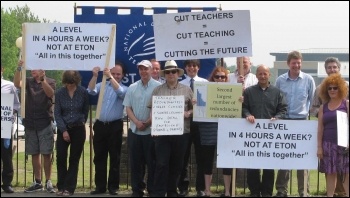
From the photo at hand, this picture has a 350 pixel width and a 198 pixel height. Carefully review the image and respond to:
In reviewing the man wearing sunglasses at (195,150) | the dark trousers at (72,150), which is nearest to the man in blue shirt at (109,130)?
the dark trousers at (72,150)

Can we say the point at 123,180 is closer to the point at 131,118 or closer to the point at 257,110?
the point at 131,118

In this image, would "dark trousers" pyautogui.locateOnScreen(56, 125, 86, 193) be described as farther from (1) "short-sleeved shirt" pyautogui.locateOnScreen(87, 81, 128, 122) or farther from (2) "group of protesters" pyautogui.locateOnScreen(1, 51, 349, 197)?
(1) "short-sleeved shirt" pyautogui.locateOnScreen(87, 81, 128, 122)

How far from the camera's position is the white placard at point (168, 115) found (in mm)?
10195

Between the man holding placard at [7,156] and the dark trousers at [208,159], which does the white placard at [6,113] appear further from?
the dark trousers at [208,159]

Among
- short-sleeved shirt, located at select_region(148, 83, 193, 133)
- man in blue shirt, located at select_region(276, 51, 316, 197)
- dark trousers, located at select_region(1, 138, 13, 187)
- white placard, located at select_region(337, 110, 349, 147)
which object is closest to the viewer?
white placard, located at select_region(337, 110, 349, 147)

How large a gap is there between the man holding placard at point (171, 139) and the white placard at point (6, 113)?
202 cm

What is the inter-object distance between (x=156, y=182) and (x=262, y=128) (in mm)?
1618

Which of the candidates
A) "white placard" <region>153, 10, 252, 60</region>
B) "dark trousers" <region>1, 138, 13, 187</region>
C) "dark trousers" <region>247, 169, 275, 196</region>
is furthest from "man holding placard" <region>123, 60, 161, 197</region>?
"dark trousers" <region>1, 138, 13, 187</region>

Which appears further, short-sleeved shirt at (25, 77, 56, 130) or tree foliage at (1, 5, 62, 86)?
tree foliage at (1, 5, 62, 86)

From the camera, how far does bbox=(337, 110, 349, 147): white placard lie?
979 cm

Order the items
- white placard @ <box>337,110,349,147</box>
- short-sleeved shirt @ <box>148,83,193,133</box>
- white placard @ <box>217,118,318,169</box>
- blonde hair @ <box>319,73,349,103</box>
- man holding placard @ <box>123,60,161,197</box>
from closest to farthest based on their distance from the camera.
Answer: white placard @ <box>337,110,349,147</box>
blonde hair @ <box>319,73,349,103</box>
white placard @ <box>217,118,318,169</box>
short-sleeved shirt @ <box>148,83,193,133</box>
man holding placard @ <box>123,60,161,197</box>

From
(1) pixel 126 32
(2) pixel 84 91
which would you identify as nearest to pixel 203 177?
(2) pixel 84 91

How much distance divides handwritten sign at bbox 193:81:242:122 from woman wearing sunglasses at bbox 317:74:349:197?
1.12m

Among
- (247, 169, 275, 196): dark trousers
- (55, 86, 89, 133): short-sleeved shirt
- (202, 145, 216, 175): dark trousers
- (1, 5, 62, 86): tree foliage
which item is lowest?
(247, 169, 275, 196): dark trousers
